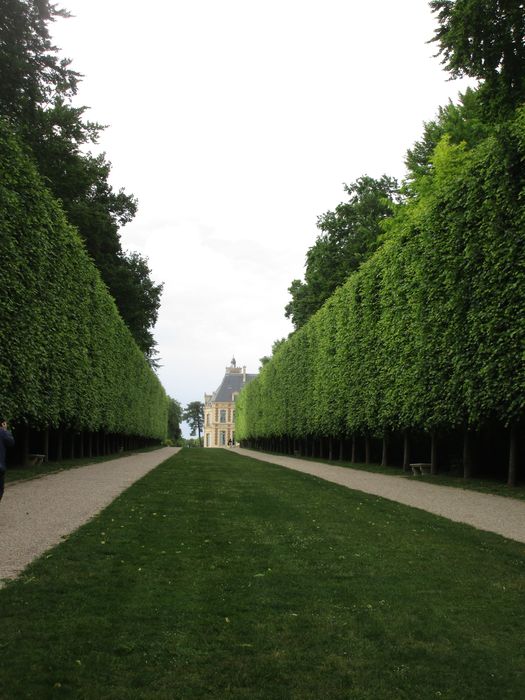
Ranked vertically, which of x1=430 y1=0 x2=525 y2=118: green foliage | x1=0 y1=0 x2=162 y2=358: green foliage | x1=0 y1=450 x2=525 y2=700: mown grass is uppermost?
x1=0 y1=0 x2=162 y2=358: green foliage

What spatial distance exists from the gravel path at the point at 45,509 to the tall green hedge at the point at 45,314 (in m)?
2.76

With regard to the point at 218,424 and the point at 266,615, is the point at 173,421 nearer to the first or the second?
the point at 218,424

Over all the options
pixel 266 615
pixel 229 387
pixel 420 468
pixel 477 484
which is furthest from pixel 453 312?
pixel 229 387

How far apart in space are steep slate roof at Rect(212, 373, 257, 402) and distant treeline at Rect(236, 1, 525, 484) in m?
110

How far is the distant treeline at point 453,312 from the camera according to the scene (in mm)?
15359

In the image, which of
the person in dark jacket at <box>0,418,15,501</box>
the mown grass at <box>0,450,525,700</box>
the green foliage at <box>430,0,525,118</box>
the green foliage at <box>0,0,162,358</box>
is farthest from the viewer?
the green foliage at <box>0,0,162,358</box>

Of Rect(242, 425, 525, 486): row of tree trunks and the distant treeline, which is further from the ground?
the distant treeline

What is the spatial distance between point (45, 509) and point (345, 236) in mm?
39399

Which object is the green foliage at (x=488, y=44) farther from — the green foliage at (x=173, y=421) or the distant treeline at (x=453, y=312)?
the green foliage at (x=173, y=421)

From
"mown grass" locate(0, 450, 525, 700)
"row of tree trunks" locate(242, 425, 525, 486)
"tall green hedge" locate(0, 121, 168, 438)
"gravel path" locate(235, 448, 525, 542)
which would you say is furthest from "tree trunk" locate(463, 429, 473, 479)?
"tall green hedge" locate(0, 121, 168, 438)

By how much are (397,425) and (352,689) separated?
20398 millimetres

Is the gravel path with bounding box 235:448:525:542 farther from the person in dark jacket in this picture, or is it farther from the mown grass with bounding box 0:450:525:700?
the person in dark jacket

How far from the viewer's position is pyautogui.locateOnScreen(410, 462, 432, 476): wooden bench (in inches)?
849

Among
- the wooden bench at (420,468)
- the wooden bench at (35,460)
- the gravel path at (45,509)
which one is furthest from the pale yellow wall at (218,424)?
the gravel path at (45,509)
